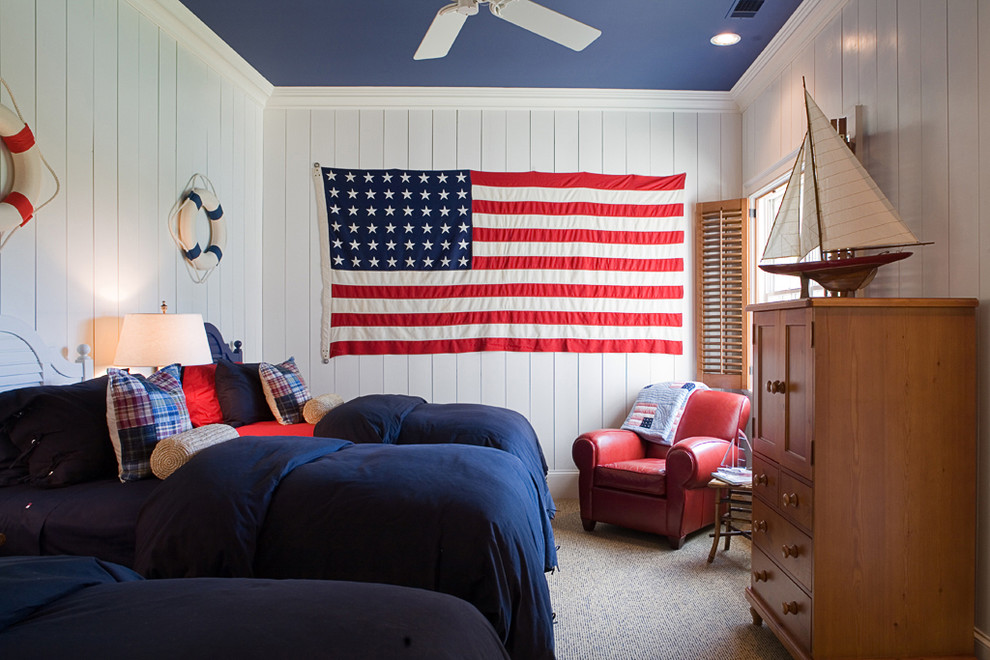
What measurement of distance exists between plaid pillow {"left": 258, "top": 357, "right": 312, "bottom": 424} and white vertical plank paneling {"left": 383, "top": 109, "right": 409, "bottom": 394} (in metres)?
1.19

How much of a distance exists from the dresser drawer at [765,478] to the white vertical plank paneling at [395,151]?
2.83 m

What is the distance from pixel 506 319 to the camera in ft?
15.9

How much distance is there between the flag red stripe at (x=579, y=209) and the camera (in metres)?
4.86

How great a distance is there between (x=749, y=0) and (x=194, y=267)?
3491mm

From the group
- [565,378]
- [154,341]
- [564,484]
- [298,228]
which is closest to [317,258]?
[298,228]

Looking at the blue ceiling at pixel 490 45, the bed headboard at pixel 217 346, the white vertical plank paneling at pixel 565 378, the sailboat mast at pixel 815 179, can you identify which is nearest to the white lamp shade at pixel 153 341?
the bed headboard at pixel 217 346

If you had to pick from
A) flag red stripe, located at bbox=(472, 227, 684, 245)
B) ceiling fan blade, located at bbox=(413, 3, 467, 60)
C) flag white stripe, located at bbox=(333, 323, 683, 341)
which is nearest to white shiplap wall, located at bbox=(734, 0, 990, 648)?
flag red stripe, located at bbox=(472, 227, 684, 245)

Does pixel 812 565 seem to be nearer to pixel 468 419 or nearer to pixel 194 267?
pixel 468 419

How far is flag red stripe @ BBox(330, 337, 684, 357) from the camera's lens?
4844mm

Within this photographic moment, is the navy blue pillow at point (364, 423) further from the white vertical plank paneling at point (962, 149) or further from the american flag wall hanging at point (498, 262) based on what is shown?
the white vertical plank paneling at point (962, 149)

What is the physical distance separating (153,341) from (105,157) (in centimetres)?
94

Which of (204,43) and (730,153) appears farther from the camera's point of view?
(730,153)

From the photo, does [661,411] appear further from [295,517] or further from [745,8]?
[295,517]

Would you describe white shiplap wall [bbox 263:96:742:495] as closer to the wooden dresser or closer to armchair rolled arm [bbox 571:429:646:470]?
armchair rolled arm [bbox 571:429:646:470]
